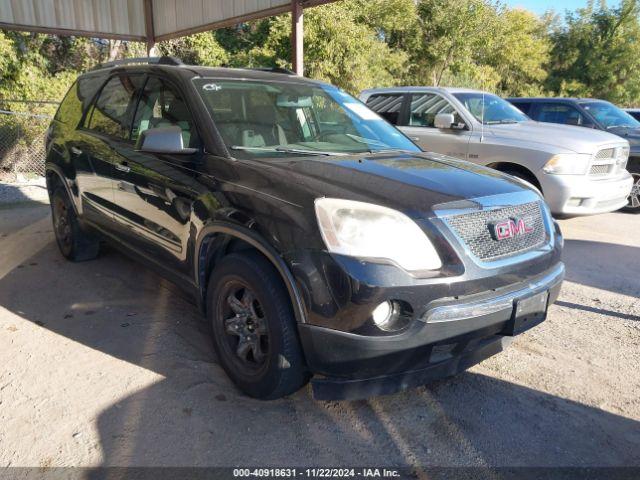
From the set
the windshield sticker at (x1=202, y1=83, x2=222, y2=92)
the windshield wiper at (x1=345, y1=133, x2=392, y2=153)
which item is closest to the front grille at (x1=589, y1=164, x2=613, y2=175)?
the windshield wiper at (x1=345, y1=133, x2=392, y2=153)

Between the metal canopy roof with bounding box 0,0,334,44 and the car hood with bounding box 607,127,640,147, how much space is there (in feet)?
19.2

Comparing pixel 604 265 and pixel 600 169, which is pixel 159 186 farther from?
pixel 600 169

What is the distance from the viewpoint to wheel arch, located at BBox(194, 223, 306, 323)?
2.48 meters

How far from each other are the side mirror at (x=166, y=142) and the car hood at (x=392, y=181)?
581mm

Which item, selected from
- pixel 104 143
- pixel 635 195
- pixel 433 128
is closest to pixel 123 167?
pixel 104 143

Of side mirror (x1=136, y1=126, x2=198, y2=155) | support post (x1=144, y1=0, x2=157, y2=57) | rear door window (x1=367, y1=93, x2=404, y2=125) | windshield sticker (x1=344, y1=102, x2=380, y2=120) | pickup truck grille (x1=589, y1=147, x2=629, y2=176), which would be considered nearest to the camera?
side mirror (x1=136, y1=126, x2=198, y2=155)

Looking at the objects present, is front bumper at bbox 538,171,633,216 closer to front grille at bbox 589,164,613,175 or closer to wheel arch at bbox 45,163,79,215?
front grille at bbox 589,164,613,175

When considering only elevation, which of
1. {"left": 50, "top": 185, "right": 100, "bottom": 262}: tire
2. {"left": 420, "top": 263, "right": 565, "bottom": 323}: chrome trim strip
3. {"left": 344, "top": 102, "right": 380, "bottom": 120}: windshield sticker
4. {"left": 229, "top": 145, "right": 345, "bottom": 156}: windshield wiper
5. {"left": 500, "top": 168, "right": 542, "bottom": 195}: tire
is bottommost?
{"left": 50, "top": 185, "right": 100, "bottom": 262}: tire

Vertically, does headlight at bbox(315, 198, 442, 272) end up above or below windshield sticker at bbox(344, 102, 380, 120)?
below

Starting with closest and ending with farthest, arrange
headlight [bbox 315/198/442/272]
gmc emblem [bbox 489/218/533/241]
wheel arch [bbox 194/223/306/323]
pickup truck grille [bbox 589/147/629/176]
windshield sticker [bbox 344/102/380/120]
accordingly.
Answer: headlight [bbox 315/198/442/272], wheel arch [bbox 194/223/306/323], gmc emblem [bbox 489/218/533/241], windshield sticker [bbox 344/102/380/120], pickup truck grille [bbox 589/147/629/176]

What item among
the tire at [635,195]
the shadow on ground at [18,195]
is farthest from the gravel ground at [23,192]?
the tire at [635,195]

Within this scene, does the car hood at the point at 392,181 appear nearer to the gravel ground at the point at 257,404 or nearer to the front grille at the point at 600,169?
the gravel ground at the point at 257,404

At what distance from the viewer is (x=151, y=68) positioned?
3867 millimetres

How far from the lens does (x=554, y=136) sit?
659 centimetres
